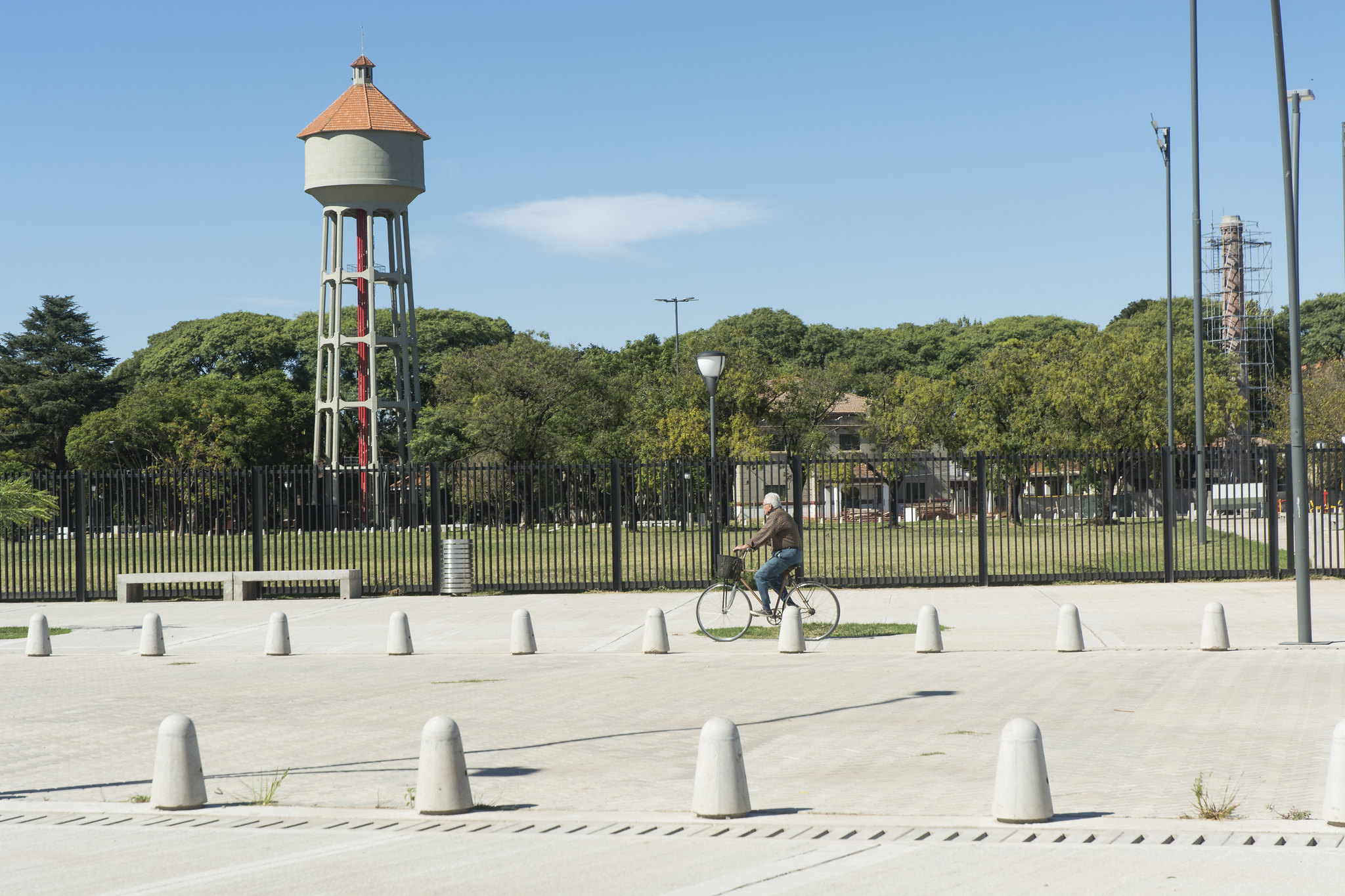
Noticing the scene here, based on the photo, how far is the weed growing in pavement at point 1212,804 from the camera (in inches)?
265

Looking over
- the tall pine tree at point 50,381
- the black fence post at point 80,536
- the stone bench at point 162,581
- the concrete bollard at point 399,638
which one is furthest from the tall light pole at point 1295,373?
the tall pine tree at point 50,381

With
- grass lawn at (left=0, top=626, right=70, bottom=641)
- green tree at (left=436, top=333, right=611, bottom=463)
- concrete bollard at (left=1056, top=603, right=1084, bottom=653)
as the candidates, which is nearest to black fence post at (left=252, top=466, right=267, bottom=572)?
grass lawn at (left=0, top=626, right=70, bottom=641)

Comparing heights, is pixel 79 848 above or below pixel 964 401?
below

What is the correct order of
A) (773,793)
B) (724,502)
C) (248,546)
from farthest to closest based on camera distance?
(248,546) < (724,502) < (773,793)

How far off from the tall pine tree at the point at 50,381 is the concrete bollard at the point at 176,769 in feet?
240

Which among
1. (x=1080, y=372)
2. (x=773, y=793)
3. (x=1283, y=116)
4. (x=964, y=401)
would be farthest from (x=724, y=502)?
(x=964, y=401)

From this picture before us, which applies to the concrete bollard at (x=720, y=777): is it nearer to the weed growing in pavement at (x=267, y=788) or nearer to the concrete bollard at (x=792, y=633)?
the weed growing in pavement at (x=267, y=788)

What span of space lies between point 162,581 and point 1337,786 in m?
20.3

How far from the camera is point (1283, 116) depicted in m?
14.3

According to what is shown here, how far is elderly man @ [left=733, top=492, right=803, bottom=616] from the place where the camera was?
50.3 feet

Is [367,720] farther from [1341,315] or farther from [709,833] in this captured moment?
[1341,315]

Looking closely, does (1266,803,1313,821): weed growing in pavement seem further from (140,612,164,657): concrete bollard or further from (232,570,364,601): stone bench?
(232,570,364,601): stone bench

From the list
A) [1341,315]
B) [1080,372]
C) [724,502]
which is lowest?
[724,502]

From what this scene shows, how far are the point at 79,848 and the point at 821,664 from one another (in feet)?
27.4
